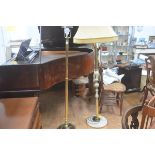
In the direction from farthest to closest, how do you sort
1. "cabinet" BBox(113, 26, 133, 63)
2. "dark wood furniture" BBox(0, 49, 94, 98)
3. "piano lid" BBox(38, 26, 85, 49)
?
"cabinet" BBox(113, 26, 133, 63) → "piano lid" BBox(38, 26, 85, 49) → "dark wood furniture" BBox(0, 49, 94, 98)

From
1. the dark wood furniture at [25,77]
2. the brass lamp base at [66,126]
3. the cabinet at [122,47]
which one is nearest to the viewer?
the dark wood furniture at [25,77]

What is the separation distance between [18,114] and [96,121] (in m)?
1.52

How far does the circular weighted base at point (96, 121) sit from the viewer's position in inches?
115

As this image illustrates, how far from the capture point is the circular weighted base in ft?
9.58

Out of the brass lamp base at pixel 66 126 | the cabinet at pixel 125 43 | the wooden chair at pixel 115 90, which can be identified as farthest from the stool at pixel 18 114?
the cabinet at pixel 125 43

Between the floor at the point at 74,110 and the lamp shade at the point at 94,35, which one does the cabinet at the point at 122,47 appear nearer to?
the floor at the point at 74,110

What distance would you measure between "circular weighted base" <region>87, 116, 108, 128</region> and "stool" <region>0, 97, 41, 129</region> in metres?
1.14

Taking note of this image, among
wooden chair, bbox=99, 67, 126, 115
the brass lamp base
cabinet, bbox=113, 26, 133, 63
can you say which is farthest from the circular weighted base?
cabinet, bbox=113, 26, 133, 63

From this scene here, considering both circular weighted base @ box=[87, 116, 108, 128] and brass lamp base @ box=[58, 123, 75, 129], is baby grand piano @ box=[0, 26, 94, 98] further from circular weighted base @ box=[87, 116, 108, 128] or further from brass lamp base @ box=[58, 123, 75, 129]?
circular weighted base @ box=[87, 116, 108, 128]

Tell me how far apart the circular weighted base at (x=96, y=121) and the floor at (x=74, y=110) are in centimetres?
7

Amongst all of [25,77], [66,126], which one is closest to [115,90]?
[66,126]

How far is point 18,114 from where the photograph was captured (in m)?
1.84

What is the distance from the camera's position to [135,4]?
1.43ft

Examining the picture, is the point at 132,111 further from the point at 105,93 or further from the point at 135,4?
the point at 105,93
